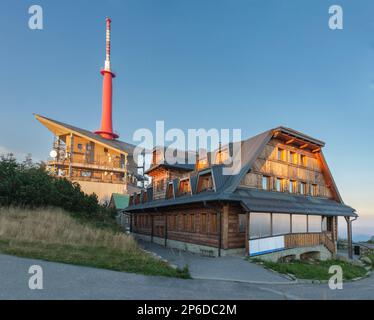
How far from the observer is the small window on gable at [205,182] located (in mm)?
18444

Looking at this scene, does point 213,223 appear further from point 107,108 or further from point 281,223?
point 107,108

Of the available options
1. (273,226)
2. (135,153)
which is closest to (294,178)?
(273,226)

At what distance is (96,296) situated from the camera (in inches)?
267

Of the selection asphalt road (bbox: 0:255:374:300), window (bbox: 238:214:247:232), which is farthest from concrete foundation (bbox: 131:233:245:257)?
asphalt road (bbox: 0:255:374:300)

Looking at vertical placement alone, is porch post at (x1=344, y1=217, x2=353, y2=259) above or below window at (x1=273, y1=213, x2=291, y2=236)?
below

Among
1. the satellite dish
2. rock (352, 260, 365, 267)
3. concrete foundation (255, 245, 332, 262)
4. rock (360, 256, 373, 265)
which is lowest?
rock (360, 256, 373, 265)

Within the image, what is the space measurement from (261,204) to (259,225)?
1.68m

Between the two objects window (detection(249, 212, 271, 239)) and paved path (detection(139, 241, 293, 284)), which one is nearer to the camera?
paved path (detection(139, 241, 293, 284))

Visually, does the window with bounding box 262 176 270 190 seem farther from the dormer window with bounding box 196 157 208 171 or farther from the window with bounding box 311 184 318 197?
the window with bounding box 311 184 318 197

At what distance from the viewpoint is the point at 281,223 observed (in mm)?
18375

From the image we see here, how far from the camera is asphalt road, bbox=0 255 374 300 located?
695cm

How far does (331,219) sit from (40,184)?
25.8m

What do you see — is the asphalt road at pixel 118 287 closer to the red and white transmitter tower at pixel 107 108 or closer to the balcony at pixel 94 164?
the balcony at pixel 94 164

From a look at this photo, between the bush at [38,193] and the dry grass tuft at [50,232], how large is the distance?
2.53m
